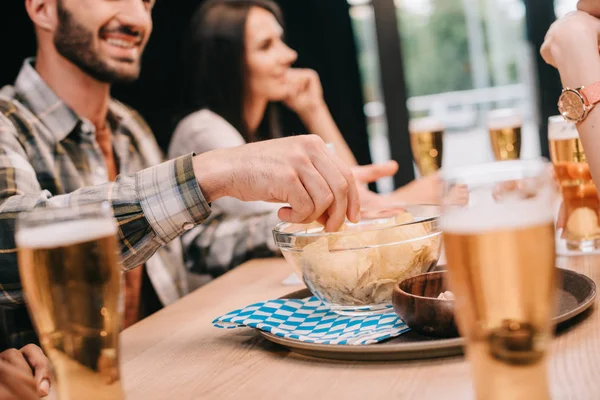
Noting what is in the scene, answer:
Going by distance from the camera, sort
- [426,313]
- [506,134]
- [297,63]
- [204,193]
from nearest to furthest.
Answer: [426,313] < [204,193] < [506,134] < [297,63]

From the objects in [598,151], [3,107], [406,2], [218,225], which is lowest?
[218,225]

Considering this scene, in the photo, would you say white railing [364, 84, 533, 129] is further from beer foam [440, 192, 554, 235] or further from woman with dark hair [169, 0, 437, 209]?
beer foam [440, 192, 554, 235]

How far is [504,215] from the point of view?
526 mm

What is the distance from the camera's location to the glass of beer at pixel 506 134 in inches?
68.4

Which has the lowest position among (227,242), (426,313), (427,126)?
(227,242)

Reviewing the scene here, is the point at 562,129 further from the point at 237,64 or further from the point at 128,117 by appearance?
the point at 237,64

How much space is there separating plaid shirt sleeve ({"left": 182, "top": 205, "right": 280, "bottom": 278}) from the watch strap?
3.06 feet

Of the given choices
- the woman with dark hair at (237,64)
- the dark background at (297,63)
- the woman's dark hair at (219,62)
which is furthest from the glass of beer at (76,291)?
the woman's dark hair at (219,62)

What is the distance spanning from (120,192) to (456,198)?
2.56 feet

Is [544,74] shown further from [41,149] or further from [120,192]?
[120,192]

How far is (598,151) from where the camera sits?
1.14 m

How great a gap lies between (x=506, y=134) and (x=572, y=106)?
571 mm

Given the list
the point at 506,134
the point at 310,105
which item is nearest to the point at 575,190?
the point at 506,134

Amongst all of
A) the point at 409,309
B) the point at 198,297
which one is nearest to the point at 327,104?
the point at 198,297
